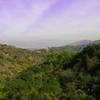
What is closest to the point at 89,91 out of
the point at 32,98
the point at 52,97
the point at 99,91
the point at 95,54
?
the point at 99,91

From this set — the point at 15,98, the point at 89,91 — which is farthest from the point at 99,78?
the point at 15,98

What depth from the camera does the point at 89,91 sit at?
77.9 feet

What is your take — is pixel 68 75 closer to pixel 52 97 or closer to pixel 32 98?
pixel 52 97

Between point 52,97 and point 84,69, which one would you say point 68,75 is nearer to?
point 84,69

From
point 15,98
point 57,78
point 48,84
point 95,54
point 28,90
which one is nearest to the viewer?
point 15,98

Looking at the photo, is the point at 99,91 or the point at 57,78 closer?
the point at 99,91

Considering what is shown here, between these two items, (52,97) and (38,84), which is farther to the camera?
(38,84)

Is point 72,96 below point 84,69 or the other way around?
below

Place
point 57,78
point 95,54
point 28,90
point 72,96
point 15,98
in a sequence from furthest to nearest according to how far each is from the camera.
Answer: point 95,54
point 57,78
point 28,90
point 15,98
point 72,96

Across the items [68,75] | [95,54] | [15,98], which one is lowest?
[15,98]

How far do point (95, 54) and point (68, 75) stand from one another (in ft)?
23.8

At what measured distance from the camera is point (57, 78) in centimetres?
2872

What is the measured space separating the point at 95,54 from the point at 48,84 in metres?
10.1

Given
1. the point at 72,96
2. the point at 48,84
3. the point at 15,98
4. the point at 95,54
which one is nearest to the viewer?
the point at 72,96
